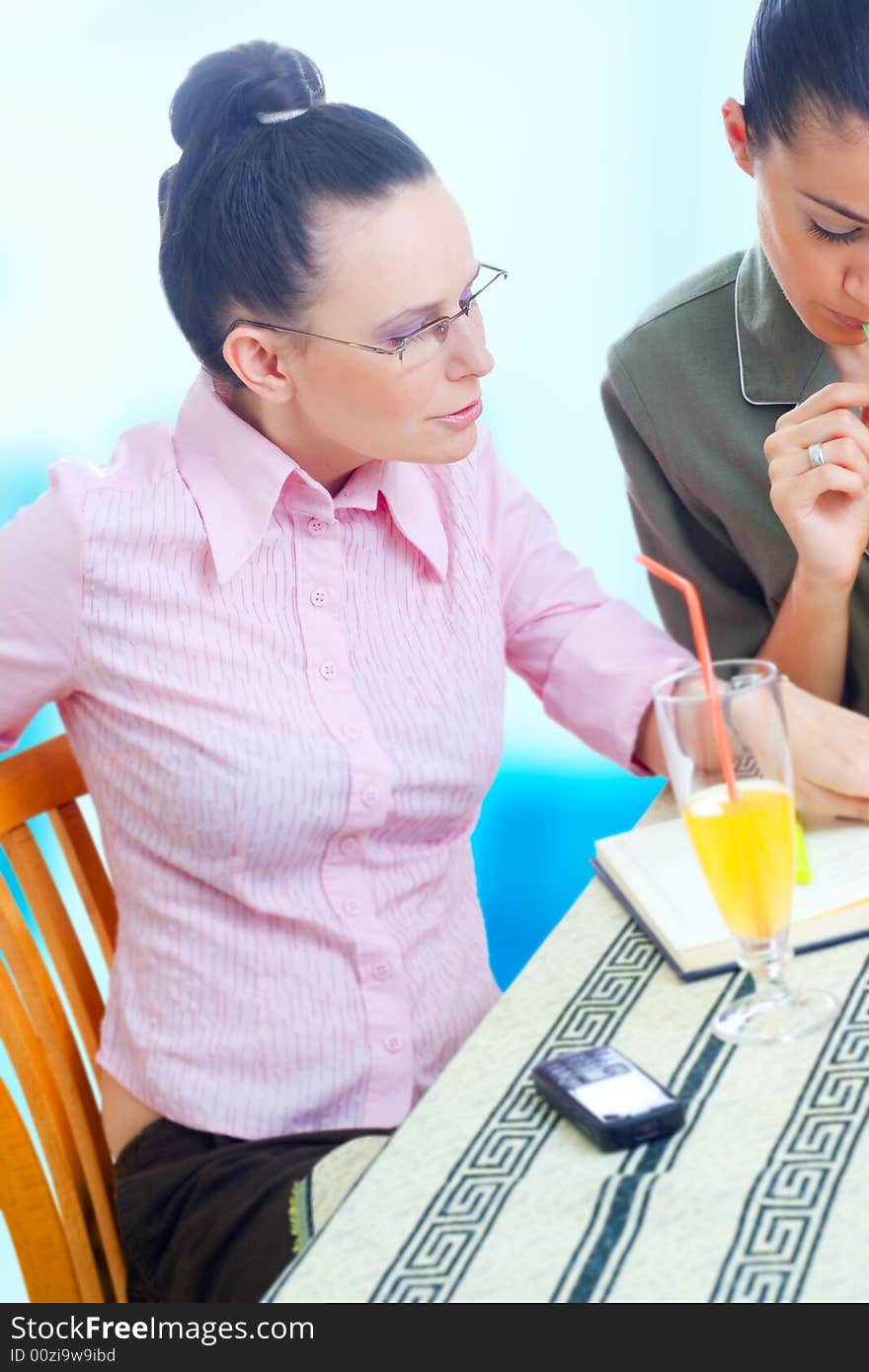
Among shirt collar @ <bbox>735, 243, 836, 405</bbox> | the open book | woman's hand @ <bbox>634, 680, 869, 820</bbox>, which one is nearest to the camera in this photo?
the open book

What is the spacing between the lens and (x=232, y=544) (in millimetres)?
1319

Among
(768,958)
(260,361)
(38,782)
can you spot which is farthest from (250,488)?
(768,958)

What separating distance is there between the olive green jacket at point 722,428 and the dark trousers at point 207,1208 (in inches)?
28.5

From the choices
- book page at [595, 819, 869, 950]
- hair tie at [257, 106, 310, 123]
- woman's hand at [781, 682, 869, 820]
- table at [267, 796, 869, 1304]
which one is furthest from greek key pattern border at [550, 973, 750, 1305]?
hair tie at [257, 106, 310, 123]

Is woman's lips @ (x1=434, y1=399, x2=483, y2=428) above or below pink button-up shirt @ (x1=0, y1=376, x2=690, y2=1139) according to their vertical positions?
above

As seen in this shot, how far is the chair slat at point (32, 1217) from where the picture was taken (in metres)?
1.25

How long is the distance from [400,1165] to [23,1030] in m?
0.49

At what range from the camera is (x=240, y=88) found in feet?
4.27

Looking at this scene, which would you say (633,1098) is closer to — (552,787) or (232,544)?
(232,544)

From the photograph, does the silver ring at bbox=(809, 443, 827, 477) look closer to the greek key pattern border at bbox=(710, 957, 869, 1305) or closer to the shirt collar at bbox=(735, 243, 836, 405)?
the shirt collar at bbox=(735, 243, 836, 405)

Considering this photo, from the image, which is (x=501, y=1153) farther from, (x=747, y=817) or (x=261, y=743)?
(x=261, y=743)

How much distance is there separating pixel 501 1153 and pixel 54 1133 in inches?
21.5

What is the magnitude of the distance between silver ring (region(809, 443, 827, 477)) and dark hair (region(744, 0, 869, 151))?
25 centimetres

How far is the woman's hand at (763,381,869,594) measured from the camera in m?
1.38
